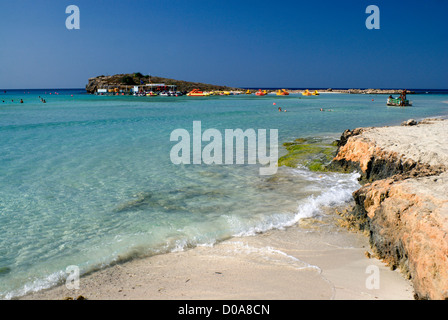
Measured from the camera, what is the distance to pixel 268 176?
1254 centimetres

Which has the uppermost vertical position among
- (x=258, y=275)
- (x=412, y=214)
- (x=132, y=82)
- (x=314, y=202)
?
(x=132, y=82)

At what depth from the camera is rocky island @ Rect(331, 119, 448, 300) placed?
4.24m

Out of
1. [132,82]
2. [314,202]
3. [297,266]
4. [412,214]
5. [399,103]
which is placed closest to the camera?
[412,214]

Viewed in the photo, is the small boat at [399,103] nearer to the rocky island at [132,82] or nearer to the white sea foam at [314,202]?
the white sea foam at [314,202]

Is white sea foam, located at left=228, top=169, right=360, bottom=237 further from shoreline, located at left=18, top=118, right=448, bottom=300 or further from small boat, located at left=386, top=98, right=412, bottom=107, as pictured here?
small boat, located at left=386, top=98, right=412, bottom=107

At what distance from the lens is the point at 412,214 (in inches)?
203

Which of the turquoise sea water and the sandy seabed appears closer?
the sandy seabed

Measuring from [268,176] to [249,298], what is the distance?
8040mm

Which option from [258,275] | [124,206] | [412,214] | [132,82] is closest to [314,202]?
[412,214]

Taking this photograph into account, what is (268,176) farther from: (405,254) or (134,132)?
(134,132)

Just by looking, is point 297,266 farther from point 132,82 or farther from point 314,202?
point 132,82

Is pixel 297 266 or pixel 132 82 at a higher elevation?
pixel 132 82

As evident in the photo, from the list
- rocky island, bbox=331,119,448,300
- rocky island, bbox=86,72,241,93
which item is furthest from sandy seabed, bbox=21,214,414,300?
rocky island, bbox=86,72,241,93

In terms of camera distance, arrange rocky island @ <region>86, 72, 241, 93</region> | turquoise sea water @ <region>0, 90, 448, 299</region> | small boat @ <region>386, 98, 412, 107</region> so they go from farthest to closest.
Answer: rocky island @ <region>86, 72, 241, 93</region> < small boat @ <region>386, 98, 412, 107</region> < turquoise sea water @ <region>0, 90, 448, 299</region>
